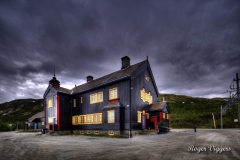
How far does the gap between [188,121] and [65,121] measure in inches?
1280

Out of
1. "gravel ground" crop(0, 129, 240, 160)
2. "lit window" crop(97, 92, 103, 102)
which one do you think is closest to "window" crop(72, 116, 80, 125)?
"lit window" crop(97, 92, 103, 102)

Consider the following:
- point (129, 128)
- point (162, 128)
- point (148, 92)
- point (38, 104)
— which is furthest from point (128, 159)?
point (38, 104)

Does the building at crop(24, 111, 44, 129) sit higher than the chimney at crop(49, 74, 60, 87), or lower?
lower

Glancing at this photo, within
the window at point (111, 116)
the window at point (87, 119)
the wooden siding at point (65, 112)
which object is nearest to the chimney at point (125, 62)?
the window at point (111, 116)

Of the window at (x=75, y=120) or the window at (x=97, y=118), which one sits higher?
the window at (x=97, y=118)

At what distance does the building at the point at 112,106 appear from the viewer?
1930 centimetres

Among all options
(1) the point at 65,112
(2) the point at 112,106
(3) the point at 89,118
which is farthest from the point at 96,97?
(1) the point at 65,112

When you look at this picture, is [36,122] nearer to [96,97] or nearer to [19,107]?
[96,97]

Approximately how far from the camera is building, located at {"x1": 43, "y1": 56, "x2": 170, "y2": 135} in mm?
19297

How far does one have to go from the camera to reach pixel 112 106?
19.5m

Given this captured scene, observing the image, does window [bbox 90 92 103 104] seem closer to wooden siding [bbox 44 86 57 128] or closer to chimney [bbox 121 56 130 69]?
chimney [bbox 121 56 130 69]

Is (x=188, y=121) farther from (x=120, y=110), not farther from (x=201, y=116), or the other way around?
(x=120, y=110)

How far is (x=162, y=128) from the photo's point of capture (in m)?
21.7

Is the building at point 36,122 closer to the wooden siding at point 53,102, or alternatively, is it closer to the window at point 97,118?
the wooden siding at point 53,102
